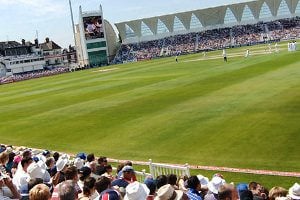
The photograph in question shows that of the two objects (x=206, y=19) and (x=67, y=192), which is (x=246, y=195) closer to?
(x=67, y=192)

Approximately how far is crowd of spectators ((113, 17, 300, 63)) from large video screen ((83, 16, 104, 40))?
7583mm

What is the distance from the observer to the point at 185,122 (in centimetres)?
2103

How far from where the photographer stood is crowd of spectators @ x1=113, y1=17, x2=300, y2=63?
4053 inches

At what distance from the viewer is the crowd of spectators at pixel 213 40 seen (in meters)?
103

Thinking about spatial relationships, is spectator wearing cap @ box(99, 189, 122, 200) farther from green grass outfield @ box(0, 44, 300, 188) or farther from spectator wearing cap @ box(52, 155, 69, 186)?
green grass outfield @ box(0, 44, 300, 188)

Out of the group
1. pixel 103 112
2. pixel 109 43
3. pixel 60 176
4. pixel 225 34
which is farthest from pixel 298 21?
pixel 60 176

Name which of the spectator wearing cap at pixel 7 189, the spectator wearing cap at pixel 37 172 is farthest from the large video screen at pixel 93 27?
the spectator wearing cap at pixel 7 189

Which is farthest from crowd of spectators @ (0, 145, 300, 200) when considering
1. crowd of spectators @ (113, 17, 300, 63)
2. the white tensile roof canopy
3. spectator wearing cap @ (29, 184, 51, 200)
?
the white tensile roof canopy

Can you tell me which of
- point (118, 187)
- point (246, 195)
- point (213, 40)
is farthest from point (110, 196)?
point (213, 40)

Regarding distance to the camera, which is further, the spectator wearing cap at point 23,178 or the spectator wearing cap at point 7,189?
the spectator wearing cap at point 23,178

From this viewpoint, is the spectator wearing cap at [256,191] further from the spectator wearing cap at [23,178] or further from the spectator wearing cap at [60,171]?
the spectator wearing cap at [23,178]

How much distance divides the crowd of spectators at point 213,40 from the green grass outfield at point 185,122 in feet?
224

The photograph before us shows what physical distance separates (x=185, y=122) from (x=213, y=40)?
3659 inches

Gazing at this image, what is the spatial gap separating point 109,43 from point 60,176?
116m
